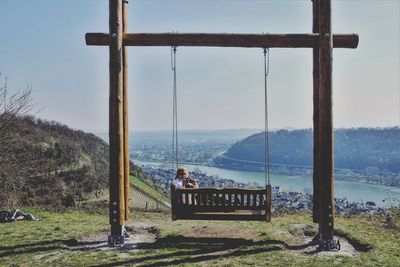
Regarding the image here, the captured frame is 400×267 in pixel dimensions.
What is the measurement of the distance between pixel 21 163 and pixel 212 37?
9.76 m

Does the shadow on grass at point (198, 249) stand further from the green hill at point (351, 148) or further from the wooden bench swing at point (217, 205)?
the green hill at point (351, 148)

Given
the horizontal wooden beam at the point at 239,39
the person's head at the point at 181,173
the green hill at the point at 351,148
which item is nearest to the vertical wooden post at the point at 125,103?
the horizontal wooden beam at the point at 239,39

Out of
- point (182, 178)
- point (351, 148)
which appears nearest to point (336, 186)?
point (351, 148)

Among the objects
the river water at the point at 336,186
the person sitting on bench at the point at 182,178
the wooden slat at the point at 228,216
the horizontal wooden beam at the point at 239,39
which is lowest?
the river water at the point at 336,186

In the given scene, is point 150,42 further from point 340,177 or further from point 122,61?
point 340,177

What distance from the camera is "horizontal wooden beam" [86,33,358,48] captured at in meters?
7.33

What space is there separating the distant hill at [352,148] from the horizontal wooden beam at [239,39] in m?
38.8

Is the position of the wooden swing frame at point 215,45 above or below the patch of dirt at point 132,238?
above

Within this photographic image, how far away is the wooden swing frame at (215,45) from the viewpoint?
6840mm

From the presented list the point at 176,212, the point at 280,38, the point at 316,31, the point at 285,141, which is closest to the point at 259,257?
the point at 176,212

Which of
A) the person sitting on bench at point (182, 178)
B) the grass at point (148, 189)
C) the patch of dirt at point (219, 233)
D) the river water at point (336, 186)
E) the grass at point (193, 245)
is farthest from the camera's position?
the river water at point (336, 186)

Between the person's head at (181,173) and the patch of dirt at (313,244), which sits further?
the person's head at (181,173)

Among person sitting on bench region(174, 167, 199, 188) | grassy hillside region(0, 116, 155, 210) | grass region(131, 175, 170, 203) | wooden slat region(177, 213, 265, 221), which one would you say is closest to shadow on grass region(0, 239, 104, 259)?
wooden slat region(177, 213, 265, 221)

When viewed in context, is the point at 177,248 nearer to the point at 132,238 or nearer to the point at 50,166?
the point at 132,238
